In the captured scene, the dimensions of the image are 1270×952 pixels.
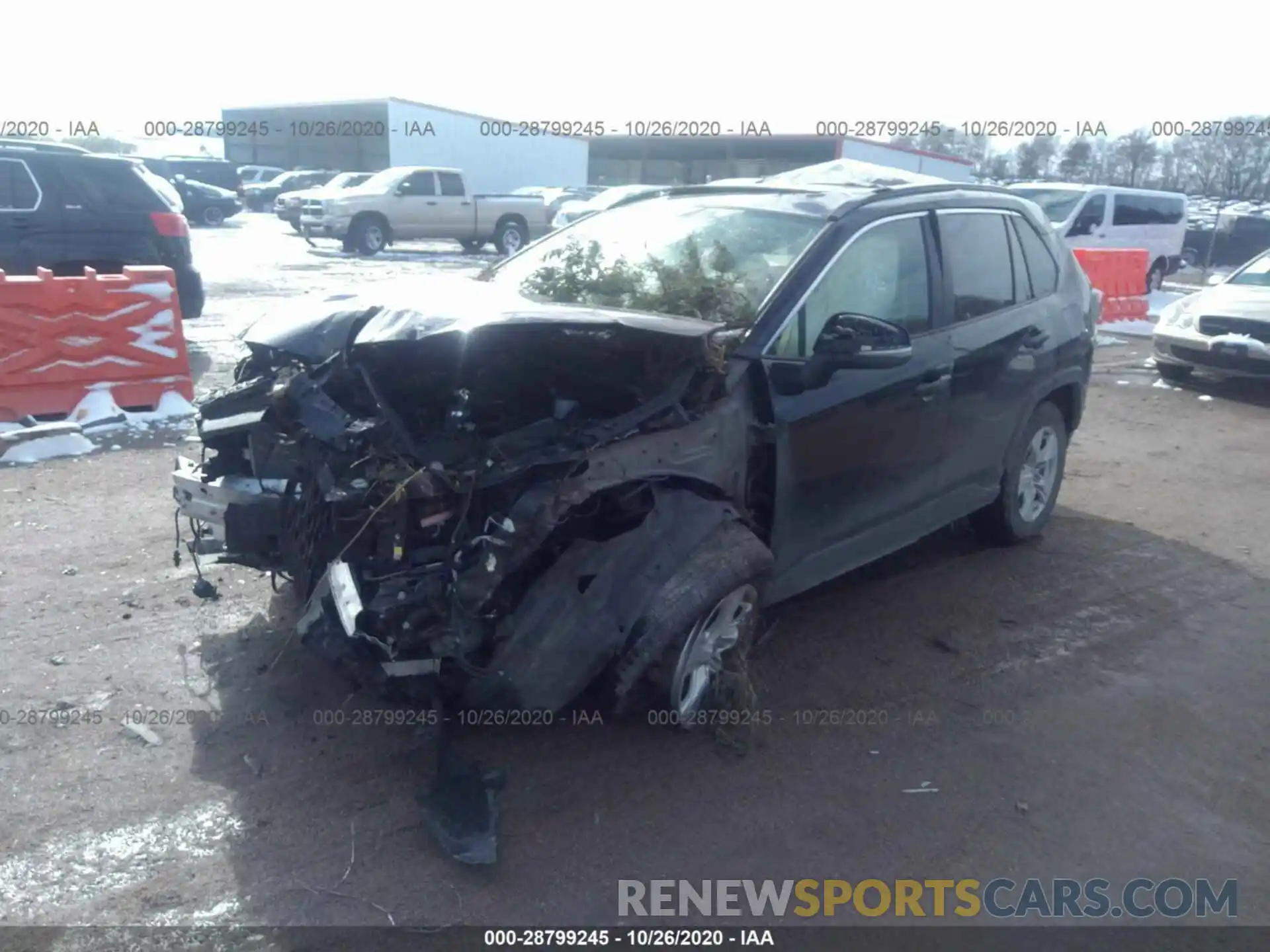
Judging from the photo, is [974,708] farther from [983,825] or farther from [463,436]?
[463,436]

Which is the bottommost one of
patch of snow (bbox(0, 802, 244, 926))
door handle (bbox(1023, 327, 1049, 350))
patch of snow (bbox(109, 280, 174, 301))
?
patch of snow (bbox(0, 802, 244, 926))

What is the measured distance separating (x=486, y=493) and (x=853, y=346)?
151 centimetres

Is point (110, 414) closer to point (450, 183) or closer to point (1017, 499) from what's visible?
point (1017, 499)

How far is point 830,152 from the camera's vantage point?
128ft

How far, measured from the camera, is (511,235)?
2552cm

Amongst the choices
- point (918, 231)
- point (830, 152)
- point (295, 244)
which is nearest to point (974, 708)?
point (918, 231)

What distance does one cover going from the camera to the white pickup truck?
23469 mm

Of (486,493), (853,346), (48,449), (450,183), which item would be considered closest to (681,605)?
(486,493)

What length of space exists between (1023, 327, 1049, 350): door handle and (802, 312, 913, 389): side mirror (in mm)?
1755

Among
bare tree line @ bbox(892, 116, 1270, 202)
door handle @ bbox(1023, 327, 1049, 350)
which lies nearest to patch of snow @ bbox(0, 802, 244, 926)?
door handle @ bbox(1023, 327, 1049, 350)

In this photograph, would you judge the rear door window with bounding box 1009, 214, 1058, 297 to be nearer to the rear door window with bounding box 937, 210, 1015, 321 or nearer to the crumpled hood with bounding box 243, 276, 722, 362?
the rear door window with bounding box 937, 210, 1015, 321

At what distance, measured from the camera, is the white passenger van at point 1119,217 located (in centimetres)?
1928

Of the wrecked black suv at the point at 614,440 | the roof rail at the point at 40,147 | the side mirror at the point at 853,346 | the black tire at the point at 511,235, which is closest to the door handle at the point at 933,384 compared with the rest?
the wrecked black suv at the point at 614,440

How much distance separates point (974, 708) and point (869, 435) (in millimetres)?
1187
